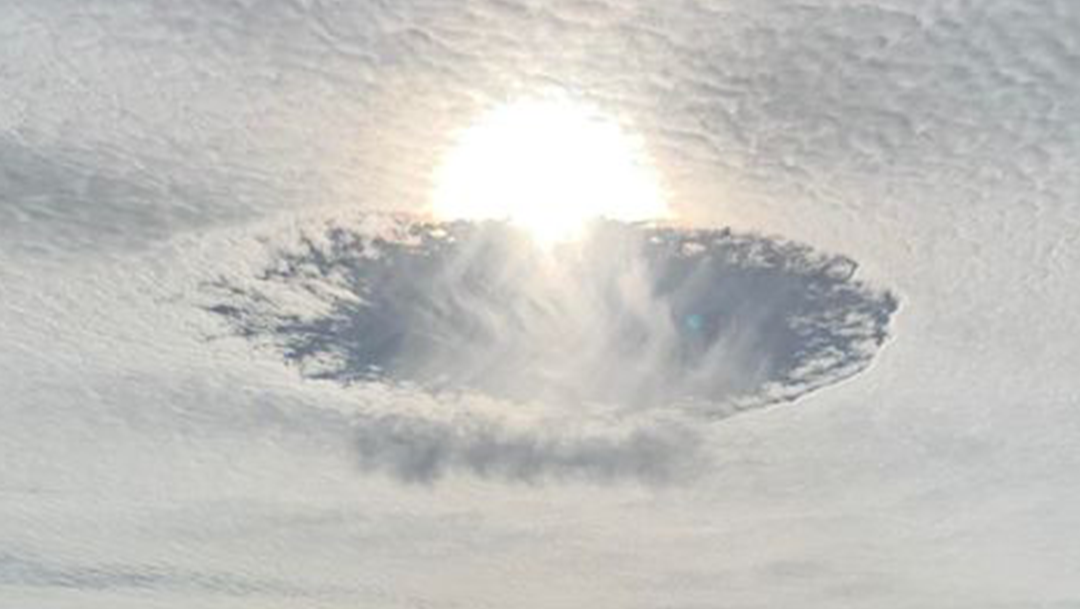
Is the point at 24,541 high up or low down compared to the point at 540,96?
up

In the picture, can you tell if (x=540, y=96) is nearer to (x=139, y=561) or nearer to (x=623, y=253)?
(x=623, y=253)

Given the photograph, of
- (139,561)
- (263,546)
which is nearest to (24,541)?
(139,561)

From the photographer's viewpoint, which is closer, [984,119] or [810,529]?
[984,119]

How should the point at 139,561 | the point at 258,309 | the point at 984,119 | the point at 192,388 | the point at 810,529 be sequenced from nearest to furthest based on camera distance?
the point at 984,119 < the point at 258,309 < the point at 192,388 < the point at 810,529 < the point at 139,561

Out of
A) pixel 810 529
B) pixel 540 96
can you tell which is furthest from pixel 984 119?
pixel 810 529

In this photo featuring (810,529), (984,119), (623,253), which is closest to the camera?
(984,119)

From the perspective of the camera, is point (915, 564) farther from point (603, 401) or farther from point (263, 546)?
point (263, 546)
